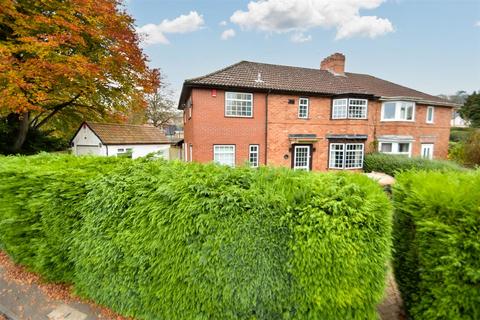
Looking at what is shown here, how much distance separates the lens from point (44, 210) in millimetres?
3311

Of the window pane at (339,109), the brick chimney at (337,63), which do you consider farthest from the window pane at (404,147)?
the brick chimney at (337,63)

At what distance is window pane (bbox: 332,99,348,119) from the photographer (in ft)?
51.9

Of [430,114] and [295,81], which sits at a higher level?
[295,81]

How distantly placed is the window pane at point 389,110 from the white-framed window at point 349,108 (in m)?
2.26

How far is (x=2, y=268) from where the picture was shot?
159 inches

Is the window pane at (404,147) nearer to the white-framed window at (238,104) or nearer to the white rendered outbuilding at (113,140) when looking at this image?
the white-framed window at (238,104)

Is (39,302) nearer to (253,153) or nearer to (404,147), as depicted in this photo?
(253,153)

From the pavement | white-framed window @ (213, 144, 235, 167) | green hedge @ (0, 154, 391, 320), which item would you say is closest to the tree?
white-framed window @ (213, 144, 235, 167)

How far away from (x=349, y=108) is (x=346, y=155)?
331 cm

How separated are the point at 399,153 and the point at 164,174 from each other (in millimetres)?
19819

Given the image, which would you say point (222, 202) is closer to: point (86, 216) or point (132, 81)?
point (86, 216)

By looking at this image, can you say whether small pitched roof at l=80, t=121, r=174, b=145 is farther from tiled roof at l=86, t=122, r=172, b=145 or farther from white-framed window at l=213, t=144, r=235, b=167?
white-framed window at l=213, t=144, r=235, b=167

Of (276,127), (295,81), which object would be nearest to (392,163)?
(276,127)

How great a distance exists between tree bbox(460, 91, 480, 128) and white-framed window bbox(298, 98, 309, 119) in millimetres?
41962
